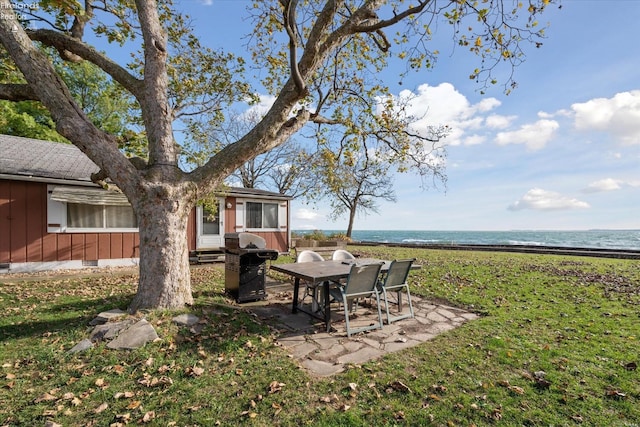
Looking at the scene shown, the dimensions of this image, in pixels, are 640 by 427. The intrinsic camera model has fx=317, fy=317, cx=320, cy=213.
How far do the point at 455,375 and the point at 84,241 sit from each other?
1184cm

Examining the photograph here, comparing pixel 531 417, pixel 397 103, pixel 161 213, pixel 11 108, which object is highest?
pixel 11 108

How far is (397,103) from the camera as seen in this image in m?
7.77

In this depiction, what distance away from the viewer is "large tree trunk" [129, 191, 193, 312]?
490cm

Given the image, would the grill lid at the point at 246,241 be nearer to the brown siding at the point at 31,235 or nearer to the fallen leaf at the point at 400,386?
the fallen leaf at the point at 400,386

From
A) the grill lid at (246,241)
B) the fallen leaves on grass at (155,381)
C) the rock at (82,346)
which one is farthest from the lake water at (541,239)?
the fallen leaves on grass at (155,381)

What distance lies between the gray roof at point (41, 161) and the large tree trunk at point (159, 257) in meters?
7.39

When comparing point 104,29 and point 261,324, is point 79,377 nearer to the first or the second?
point 261,324

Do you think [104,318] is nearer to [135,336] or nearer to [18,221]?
[135,336]

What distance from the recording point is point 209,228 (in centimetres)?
1359

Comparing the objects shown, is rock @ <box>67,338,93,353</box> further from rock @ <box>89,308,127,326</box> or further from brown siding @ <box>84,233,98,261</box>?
brown siding @ <box>84,233,98,261</box>

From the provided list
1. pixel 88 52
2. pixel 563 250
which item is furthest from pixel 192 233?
pixel 563 250

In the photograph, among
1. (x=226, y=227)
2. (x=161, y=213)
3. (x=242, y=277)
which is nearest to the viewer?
(x=161, y=213)

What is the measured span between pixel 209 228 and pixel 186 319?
30.8 ft

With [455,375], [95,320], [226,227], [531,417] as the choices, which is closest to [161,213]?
[95,320]
